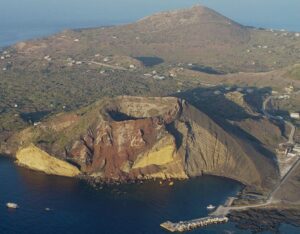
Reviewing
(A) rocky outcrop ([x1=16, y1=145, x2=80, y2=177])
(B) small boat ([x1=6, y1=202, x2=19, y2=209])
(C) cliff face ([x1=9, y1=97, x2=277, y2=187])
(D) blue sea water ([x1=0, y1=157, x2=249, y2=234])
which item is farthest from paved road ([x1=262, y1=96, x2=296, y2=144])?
(B) small boat ([x1=6, y1=202, x2=19, y2=209])

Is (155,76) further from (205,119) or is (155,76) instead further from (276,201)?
(276,201)

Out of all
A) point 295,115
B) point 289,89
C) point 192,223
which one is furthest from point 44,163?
point 289,89

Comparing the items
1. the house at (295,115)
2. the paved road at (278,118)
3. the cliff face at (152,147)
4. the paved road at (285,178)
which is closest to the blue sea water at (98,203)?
the cliff face at (152,147)

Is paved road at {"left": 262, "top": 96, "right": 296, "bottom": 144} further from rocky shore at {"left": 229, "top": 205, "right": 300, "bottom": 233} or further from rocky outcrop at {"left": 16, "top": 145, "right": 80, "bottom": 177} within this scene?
rocky outcrop at {"left": 16, "top": 145, "right": 80, "bottom": 177}

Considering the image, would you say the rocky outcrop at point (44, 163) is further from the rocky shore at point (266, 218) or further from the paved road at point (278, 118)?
the paved road at point (278, 118)

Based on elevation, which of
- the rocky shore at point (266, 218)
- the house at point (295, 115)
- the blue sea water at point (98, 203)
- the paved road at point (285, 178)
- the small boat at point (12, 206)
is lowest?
the house at point (295, 115)

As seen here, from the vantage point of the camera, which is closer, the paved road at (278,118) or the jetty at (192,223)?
the jetty at (192,223)
